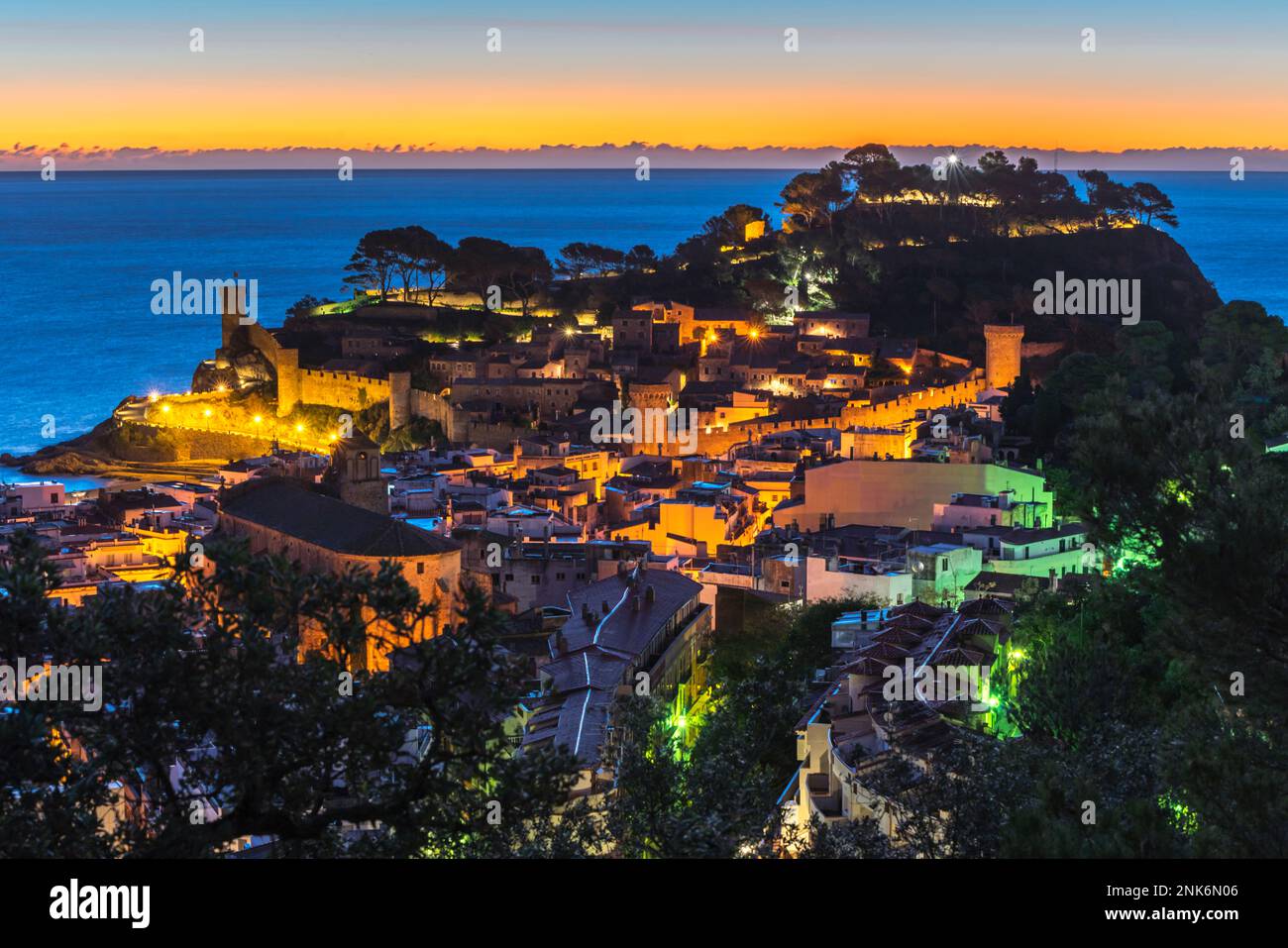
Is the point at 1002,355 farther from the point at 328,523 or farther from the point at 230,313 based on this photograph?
the point at 328,523

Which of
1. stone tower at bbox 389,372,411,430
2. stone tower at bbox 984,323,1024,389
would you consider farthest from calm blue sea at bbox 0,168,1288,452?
stone tower at bbox 984,323,1024,389

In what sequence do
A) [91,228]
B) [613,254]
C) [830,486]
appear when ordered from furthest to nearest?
[91,228] < [613,254] < [830,486]

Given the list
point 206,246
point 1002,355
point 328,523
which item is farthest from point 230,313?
point 206,246

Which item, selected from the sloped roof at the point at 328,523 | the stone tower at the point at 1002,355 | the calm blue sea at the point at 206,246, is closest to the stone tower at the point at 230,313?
the calm blue sea at the point at 206,246

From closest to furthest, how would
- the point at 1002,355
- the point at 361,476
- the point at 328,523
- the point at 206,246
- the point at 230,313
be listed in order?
the point at 328,523 → the point at 361,476 → the point at 1002,355 → the point at 230,313 → the point at 206,246
